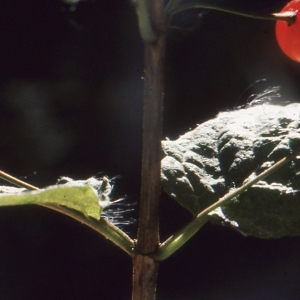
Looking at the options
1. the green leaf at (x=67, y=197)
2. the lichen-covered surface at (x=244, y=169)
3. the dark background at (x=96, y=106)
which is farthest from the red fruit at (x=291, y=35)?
the dark background at (x=96, y=106)

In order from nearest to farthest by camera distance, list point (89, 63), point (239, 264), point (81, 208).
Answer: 1. point (81, 208)
2. point (89, 63)
3. point (239, 264)

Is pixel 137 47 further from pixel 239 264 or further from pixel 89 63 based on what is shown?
pixel 239 264

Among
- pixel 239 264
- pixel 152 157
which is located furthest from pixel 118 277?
pixel 152 157

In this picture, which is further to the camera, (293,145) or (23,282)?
(23,282)

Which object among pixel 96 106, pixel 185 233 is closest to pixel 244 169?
pixel 185 233

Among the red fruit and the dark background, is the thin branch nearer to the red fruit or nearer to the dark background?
the red fruit

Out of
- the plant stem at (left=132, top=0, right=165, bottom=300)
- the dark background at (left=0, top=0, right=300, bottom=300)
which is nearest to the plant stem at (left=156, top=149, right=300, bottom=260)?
the plant stem at (left=132, top=0, right=165, bottom=300)
